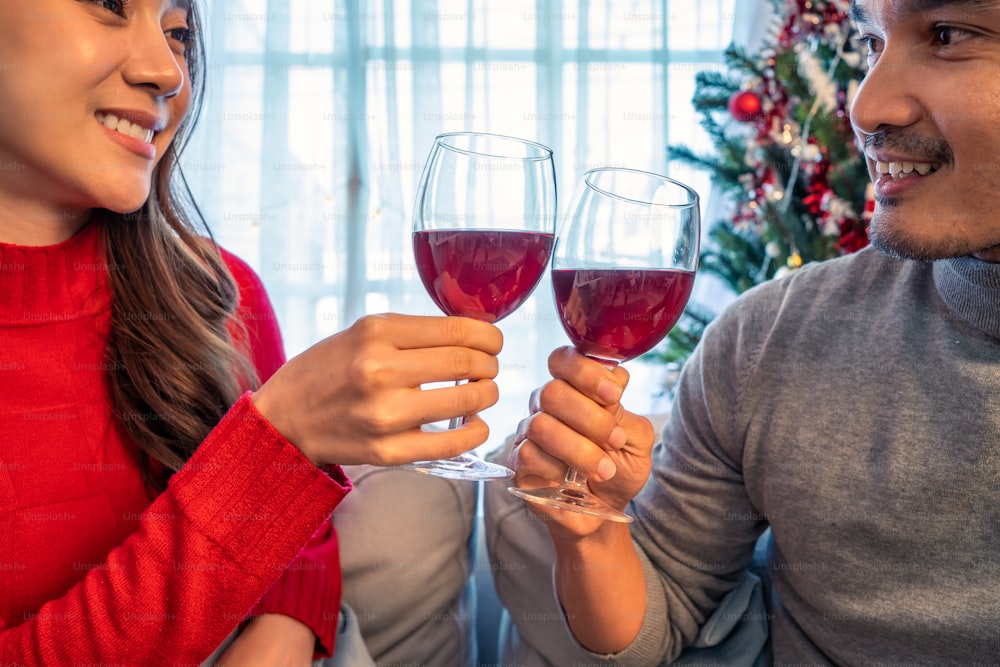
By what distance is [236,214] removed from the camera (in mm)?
3705

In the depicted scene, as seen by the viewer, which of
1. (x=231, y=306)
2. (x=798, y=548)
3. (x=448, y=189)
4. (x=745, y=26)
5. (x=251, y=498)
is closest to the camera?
(x=448, y=189)

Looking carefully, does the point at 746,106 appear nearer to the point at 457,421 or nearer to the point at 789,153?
the point at 789,153

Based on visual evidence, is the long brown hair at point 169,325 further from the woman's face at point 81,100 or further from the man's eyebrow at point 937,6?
the man's eyebrow at point 937,6

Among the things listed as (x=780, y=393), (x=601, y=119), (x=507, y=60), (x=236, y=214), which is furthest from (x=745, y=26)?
(x=780, y=393)

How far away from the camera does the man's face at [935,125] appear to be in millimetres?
1032

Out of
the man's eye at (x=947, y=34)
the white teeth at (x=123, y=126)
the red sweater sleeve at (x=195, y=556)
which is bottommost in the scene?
the red sweater sleeve at (x=195, y=556)

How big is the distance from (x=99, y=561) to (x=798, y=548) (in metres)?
0.99

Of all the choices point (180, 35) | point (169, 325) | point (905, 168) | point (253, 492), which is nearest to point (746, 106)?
point (905, 168)

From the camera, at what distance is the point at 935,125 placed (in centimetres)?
108

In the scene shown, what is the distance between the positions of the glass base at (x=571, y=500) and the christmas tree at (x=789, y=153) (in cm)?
151

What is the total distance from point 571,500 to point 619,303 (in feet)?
0.74

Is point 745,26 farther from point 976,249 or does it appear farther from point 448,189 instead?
point 448,189

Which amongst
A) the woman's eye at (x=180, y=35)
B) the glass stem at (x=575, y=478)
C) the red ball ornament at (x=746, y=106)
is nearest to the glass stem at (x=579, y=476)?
the glass stem at (x=575, y=478)

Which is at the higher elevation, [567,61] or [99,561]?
[567,61]
